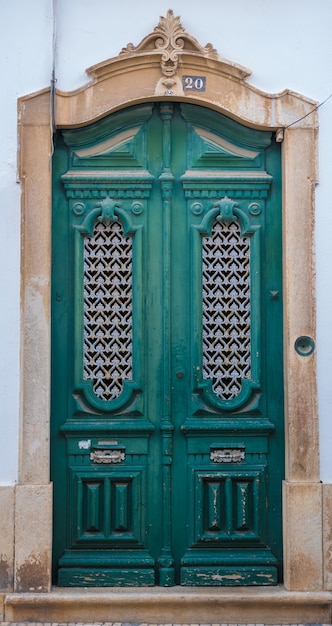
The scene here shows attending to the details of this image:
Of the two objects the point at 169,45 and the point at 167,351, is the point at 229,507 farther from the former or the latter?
the point at 169,45

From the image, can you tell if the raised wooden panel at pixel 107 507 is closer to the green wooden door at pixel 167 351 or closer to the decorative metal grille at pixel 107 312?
the green wooden door at pixel 167 351

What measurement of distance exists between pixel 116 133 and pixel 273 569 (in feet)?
9.95

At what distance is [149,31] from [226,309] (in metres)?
1.88

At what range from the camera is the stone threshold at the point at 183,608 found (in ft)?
18.7

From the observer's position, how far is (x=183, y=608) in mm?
5734

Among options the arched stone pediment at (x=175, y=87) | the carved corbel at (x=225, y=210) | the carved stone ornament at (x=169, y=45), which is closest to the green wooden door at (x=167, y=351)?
the carved corbel at (x=225, y=210)

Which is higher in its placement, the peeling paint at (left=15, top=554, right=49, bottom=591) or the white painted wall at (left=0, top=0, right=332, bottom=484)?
the white painted wall at (left=0, top=0, right=332, bottom=484)

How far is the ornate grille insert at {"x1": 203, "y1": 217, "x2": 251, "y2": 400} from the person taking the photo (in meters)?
6.01

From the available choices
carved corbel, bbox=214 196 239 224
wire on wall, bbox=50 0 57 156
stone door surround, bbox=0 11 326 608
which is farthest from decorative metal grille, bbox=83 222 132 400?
wire on wall, bbox=50 0 57 156

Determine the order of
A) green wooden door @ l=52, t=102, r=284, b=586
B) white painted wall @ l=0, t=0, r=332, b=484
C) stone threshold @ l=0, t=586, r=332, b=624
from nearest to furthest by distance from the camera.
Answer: stone threshold @ l=0, t=586, r=332, b=624
white painted wall @ l=0, t=0, r=332, b=484
green wooden door @ l=52, t=102, r=284, b=586

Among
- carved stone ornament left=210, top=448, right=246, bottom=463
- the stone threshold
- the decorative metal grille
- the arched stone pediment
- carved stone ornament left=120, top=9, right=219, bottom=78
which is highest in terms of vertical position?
carved stone ornament left=120, top=9, right=219, bottom=78

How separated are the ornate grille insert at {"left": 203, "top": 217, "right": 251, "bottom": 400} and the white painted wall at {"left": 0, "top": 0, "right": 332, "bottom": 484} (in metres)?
0.49

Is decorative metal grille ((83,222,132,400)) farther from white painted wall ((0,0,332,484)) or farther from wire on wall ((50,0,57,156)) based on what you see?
wire on wall ((50,0,57,156))

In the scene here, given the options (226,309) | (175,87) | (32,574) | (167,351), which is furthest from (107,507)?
(175,87)
